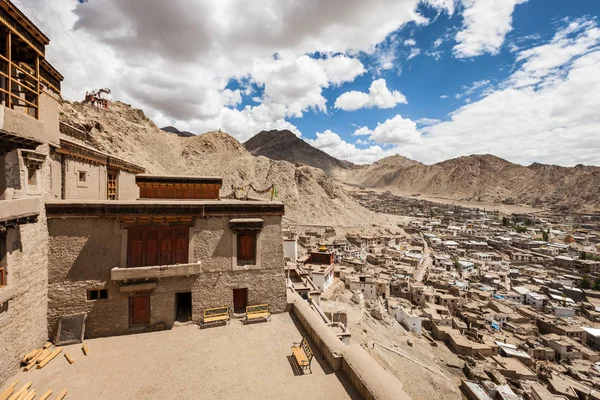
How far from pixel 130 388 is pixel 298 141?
19194cm

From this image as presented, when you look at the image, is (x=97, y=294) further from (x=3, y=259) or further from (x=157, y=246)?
(x=3, y=259)

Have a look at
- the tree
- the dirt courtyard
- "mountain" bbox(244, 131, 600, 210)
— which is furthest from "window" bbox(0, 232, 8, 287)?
"mountain" bbox(244, 131, 600, 210)

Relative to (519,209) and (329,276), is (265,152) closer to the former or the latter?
(519,209)

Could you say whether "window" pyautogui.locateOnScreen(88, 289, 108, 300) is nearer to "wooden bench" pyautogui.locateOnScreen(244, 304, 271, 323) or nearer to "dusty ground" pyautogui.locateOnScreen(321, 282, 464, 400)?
"wooden bench" pyautogui.locateOnScreen(244, 304, 271, 323)

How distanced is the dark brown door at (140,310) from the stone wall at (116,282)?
18 centimetres

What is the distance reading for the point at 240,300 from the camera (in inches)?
406

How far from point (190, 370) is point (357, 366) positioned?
4205 millimetres

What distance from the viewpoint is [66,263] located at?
27.7 feet

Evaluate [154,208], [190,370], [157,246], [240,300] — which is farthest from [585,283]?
[154,208]

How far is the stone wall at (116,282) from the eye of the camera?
841cm

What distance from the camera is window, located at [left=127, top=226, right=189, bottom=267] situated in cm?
905

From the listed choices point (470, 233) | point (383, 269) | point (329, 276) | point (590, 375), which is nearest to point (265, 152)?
point (470, 233)

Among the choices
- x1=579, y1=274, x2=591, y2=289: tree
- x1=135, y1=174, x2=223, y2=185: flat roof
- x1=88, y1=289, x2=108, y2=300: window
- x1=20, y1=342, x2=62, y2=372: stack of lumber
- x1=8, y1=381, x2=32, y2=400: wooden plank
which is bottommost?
x1=579, y1=274, x2=591, y2=289: tree

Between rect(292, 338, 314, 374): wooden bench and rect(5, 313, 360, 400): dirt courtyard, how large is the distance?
23 cm
